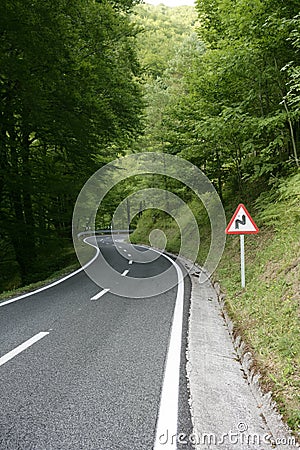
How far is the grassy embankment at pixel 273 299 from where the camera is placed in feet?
11.3

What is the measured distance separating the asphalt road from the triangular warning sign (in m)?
2.16

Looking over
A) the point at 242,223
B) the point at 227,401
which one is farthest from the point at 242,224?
the point at 227,401

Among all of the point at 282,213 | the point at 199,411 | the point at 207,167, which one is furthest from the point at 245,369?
the point at 207,167

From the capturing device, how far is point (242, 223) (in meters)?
7.78

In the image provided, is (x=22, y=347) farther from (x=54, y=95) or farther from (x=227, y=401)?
(x=54, y=95)

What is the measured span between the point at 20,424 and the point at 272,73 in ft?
35.4

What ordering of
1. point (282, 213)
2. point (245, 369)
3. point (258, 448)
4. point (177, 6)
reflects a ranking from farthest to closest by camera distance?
point (177, 6) < point (282, 213) < point (245, 369) < point (258, 448)

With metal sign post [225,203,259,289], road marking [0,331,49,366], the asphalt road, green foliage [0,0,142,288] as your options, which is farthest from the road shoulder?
green foliage [0,0,142,288]

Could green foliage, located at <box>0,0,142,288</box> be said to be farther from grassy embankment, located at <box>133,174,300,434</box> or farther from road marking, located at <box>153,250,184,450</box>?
road marking, located at <box>153,250,184,450</box>

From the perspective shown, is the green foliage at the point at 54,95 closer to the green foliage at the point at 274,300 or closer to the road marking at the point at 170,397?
the green foliage at the point at 274,300

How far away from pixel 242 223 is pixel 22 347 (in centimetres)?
526

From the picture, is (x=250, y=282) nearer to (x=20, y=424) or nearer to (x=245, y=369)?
(x=245, y=369)

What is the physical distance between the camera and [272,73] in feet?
33.5

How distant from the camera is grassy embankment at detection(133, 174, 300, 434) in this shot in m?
3.45
